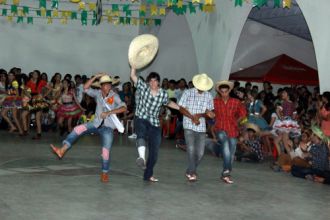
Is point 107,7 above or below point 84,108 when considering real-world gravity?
above

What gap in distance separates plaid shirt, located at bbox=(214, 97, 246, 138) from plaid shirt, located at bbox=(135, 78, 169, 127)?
0.88 m

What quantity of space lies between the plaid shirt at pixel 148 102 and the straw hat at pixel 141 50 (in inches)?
10.9

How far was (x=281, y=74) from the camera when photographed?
20188 millimetres

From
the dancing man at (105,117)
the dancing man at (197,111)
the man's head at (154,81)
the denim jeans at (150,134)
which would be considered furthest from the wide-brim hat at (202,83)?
the dancing man at (105,117)

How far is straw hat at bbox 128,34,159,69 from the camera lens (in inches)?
339

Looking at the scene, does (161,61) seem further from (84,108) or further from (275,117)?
(275,117)

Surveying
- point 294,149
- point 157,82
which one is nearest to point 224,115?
point 157,82

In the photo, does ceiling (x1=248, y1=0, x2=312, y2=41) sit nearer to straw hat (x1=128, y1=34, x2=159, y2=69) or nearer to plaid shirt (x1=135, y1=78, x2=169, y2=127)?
straw hat (x1=128, y1=34, x2=159, y2=69)

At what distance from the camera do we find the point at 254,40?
80.7 ft

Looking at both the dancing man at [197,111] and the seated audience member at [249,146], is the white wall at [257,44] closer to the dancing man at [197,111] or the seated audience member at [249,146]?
the seated audience member at [249,146]

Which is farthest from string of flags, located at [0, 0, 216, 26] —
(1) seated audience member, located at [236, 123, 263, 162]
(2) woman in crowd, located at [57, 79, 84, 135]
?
(1) seated audience member, located at [236, 123, 263, 162]

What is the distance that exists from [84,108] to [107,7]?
511cm

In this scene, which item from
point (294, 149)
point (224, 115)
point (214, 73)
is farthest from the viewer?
point (214, 73)

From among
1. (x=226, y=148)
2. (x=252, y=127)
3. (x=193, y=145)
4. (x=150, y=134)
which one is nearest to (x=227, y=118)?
(x=226, y=148)
